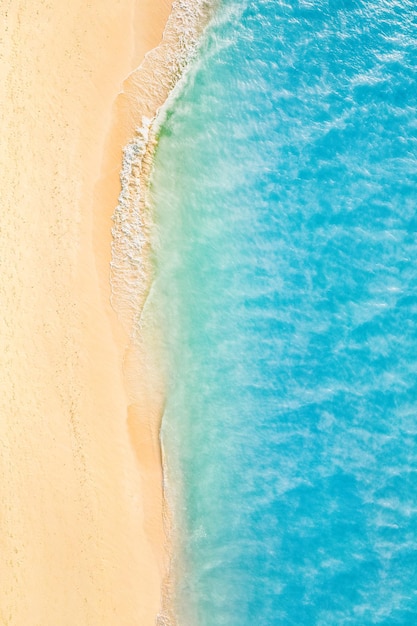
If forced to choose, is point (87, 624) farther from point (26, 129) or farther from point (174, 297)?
point (26, 129)

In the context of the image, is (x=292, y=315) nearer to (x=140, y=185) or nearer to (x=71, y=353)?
(x=140, y=185)

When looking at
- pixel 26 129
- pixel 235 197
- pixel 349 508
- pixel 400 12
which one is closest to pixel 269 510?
pixel 349 508

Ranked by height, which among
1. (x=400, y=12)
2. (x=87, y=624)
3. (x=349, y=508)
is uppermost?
(x=400, y=12)

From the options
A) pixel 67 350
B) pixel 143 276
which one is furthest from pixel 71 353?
pixel 143 276

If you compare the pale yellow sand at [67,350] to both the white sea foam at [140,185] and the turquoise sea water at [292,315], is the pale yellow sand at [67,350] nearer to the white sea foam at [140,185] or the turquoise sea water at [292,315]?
the white sea foam at [140,185]

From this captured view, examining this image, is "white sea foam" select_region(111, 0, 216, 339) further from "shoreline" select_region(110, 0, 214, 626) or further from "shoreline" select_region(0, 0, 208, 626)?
"shoreline" select_region(0, 0, 208, 626)

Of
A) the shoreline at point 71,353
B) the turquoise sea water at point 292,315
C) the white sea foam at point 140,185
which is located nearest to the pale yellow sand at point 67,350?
the shoreline at point 71,353
